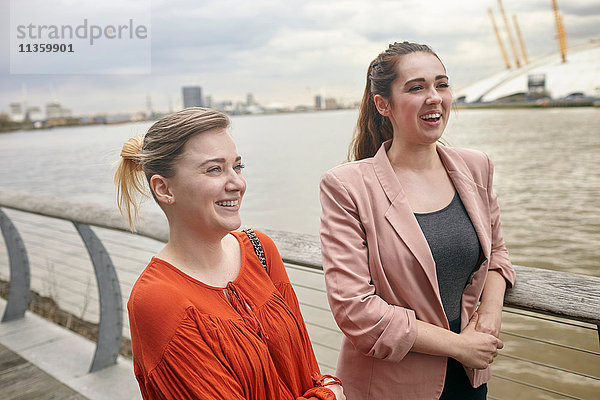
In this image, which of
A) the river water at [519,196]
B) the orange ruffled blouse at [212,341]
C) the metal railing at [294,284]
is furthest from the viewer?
the river water at [519,196]

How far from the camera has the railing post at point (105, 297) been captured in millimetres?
2967

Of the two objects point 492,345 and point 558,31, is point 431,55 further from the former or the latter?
point 558,31

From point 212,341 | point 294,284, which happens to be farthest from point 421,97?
point 294,284

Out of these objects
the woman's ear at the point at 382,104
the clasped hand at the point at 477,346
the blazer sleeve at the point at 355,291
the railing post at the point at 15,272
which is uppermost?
the woman's ear at the point at 382,104

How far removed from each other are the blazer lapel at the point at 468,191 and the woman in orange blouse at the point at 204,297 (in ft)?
1.97

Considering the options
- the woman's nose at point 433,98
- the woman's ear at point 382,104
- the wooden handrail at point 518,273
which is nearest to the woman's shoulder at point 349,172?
the woman's ear at point 382,104

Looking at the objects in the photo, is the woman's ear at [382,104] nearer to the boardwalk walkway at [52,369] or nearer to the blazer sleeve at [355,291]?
A: the blazer sleeve at [355,291]

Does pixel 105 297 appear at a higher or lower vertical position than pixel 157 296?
lower

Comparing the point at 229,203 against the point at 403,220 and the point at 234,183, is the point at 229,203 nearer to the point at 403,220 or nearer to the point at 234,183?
the point at 234,183

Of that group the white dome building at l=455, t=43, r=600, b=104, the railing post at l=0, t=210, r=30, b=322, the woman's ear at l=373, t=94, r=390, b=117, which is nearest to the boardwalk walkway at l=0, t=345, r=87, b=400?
the railing post at l=0, t=210, r=30, b=322

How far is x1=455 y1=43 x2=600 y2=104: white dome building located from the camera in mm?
74188

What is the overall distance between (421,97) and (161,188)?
2.65 ft

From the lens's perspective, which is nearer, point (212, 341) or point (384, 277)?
point (212, 341)

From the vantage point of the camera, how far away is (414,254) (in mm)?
1543
